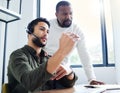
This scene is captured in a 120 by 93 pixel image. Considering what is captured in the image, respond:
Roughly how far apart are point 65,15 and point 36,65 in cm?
75

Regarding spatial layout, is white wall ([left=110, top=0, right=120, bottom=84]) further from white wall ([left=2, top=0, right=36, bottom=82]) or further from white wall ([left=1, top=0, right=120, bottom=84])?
white wall ([left=2, top=0, right=36, bottom=82])

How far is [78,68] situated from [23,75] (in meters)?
1.88

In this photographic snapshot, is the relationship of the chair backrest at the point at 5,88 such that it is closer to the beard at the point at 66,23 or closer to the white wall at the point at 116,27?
the beard at the point at 66,23

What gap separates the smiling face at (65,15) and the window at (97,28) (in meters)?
0.94

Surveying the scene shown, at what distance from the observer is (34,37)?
1424 mm

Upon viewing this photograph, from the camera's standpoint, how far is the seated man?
2.84 ft

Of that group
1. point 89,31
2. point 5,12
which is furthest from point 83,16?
point 5,12

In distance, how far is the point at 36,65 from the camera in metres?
1.27

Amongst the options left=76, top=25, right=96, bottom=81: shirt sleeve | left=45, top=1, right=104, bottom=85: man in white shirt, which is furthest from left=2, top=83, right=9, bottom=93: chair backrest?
left=76, top=25, right=96, bottom=81: shirt sleeve

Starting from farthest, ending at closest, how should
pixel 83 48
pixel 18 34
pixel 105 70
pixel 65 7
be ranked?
pixel 18 34 → pixel 105 70 → pixel 83 48 → pixel 65 7

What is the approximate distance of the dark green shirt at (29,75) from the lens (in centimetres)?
89

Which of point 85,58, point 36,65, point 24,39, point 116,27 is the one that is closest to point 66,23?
point 85,58

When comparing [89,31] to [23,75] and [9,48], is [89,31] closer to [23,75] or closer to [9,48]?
[9,48]

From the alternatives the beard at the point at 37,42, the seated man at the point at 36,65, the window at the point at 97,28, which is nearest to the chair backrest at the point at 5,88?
the seated man at the point at 36,65
